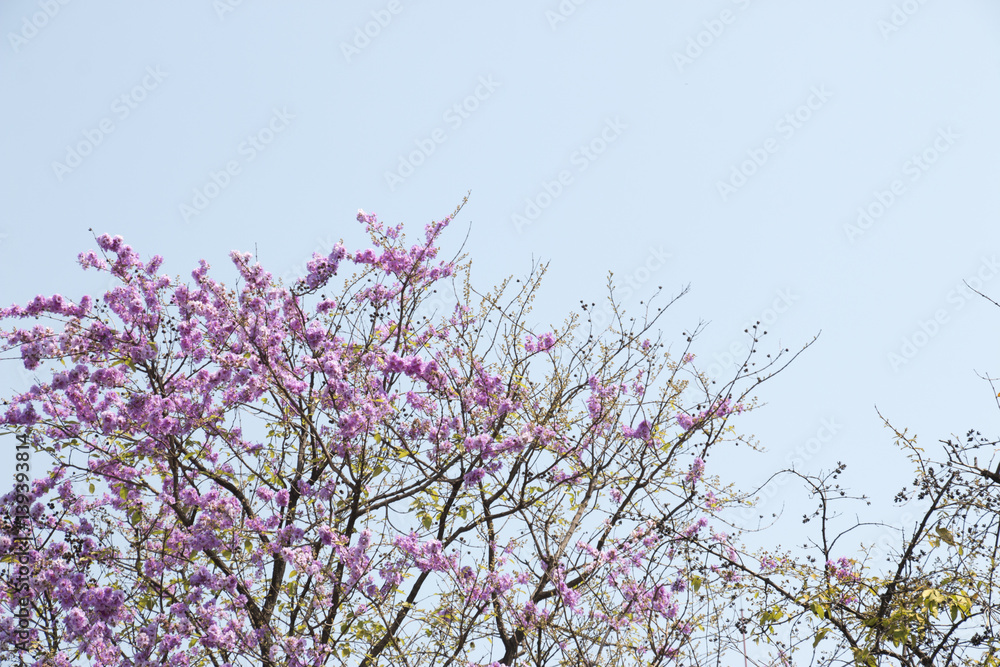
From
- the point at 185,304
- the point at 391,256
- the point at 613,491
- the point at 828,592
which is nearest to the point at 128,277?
the point at 185,304

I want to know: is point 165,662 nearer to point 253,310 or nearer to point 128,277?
point 253,310

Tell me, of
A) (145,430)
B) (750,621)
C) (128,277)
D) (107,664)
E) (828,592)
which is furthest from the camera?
(128,277)

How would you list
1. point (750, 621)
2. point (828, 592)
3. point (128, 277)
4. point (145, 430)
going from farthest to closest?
point (128, 277), point (145, 430), point (750, 621), point (828, 592)

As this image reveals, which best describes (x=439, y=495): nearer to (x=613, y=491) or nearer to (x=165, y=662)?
(x=613, y=491)

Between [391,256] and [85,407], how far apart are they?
2.80 metres

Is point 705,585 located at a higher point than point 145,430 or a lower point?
lower

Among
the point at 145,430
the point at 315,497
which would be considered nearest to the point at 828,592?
the point at 315,497

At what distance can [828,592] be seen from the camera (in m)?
4.81

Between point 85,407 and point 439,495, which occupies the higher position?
point 85,407

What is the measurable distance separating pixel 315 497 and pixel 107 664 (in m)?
1.84

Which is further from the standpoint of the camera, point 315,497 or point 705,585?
point 315,497

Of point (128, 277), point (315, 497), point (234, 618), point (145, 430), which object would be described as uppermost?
point (128, 277)

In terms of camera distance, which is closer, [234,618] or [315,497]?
[234,618]

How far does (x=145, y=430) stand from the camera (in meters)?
6.70
